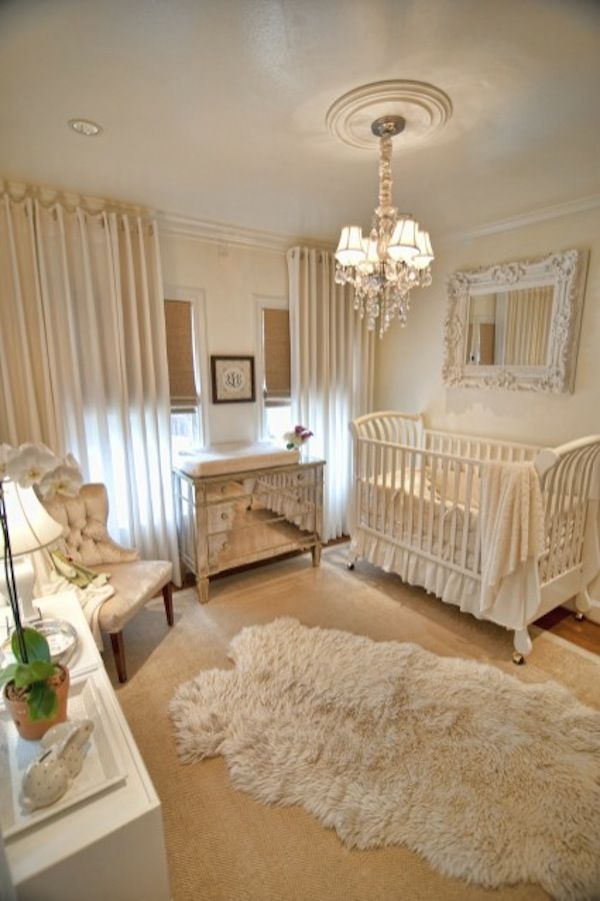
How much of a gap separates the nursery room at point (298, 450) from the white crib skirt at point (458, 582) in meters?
0.02

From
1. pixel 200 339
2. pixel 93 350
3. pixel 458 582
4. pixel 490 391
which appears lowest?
pixel 458 582

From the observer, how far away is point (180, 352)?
293 cm

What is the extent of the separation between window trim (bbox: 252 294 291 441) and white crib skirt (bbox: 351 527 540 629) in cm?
113

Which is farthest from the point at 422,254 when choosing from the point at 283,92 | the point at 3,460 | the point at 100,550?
the point at 100,550

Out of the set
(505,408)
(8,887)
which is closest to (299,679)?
(8,887)

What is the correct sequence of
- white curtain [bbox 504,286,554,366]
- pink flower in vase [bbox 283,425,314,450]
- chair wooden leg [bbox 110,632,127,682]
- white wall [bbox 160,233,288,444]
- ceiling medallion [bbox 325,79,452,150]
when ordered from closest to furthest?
ceiling medallion [bbox 325,79,452,150] < chair wooden leg [bbox 110,632,127,682] < white curtain [bbox 504,286,554,366] < white wall [bbox 160,233,288,444] < pink flower in vase [bbox 283,425,314,450]

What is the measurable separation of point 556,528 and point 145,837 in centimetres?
222

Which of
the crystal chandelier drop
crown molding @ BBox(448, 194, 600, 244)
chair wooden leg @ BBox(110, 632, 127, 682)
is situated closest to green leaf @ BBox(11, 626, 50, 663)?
chair wooden leg @ BBox(110, 632, 127, 682)

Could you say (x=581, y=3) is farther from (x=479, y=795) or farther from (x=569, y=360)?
(x=479, y=795)

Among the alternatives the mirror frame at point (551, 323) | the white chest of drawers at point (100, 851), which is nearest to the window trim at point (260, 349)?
the mirror frame at point (551, 323)

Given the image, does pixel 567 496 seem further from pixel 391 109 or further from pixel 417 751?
pixel 391 109

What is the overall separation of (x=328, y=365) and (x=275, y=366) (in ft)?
1.51

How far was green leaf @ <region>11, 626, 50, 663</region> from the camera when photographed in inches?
44.3

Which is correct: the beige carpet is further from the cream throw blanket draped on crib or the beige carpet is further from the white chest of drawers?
the white chest of drawers
